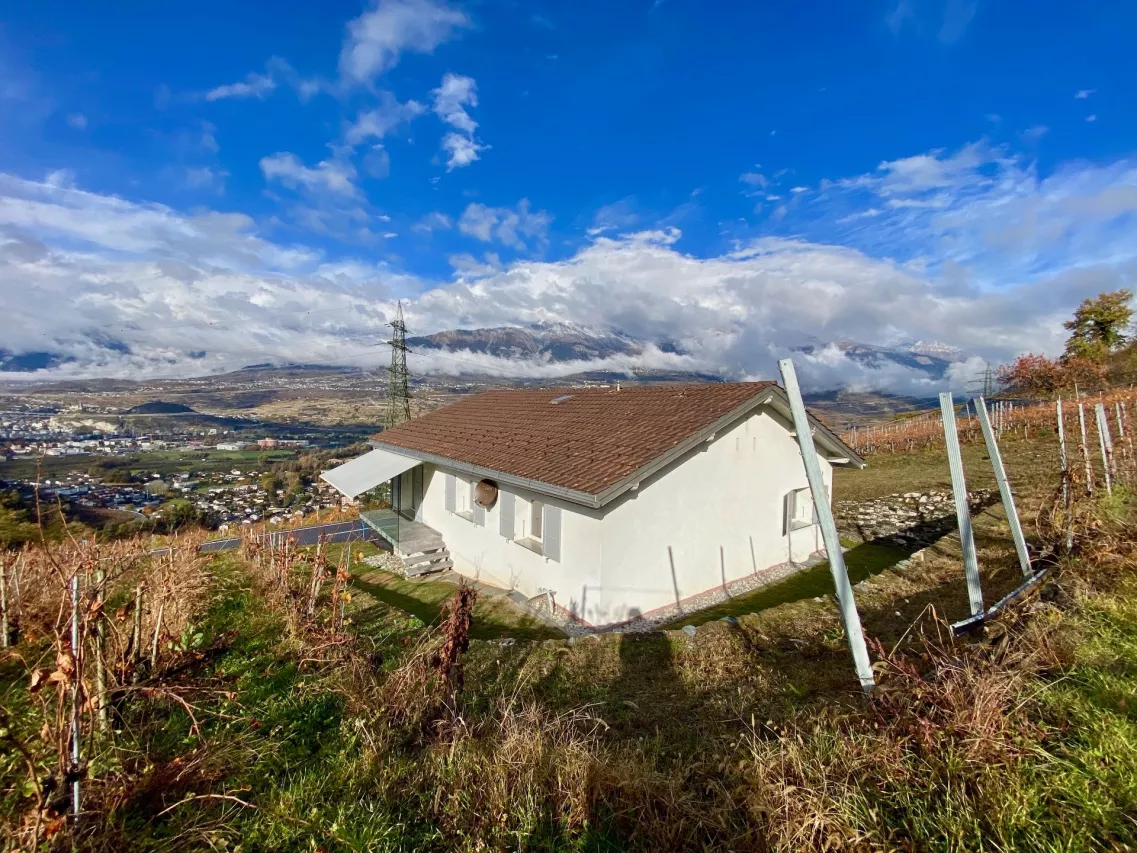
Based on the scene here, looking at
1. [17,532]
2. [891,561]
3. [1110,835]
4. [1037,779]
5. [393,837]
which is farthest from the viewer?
[891,561]

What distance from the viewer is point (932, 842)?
9.55ft

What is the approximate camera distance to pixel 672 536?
37.4ft

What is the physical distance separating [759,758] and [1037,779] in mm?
1727

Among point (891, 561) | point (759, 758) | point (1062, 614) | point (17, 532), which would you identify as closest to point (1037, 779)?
point (759, 758)

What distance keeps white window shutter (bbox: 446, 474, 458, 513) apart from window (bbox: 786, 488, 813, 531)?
1025 centimetres

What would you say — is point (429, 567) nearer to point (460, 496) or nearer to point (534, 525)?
point (460, 496)

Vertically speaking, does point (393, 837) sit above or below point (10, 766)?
below

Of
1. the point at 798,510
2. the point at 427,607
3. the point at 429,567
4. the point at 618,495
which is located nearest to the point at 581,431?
the point at 618,495

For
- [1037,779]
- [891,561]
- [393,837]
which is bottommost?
[891,561]

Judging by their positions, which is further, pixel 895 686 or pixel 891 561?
pixel 891 561

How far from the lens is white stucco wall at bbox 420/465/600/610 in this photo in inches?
412

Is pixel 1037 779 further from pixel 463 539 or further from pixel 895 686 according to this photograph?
pixel 463 539

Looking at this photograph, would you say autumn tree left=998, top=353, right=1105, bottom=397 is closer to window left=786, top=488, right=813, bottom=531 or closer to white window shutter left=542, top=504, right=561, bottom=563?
window left=786, top=488, right=813, bottom=531

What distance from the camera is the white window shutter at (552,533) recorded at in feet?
36.3
